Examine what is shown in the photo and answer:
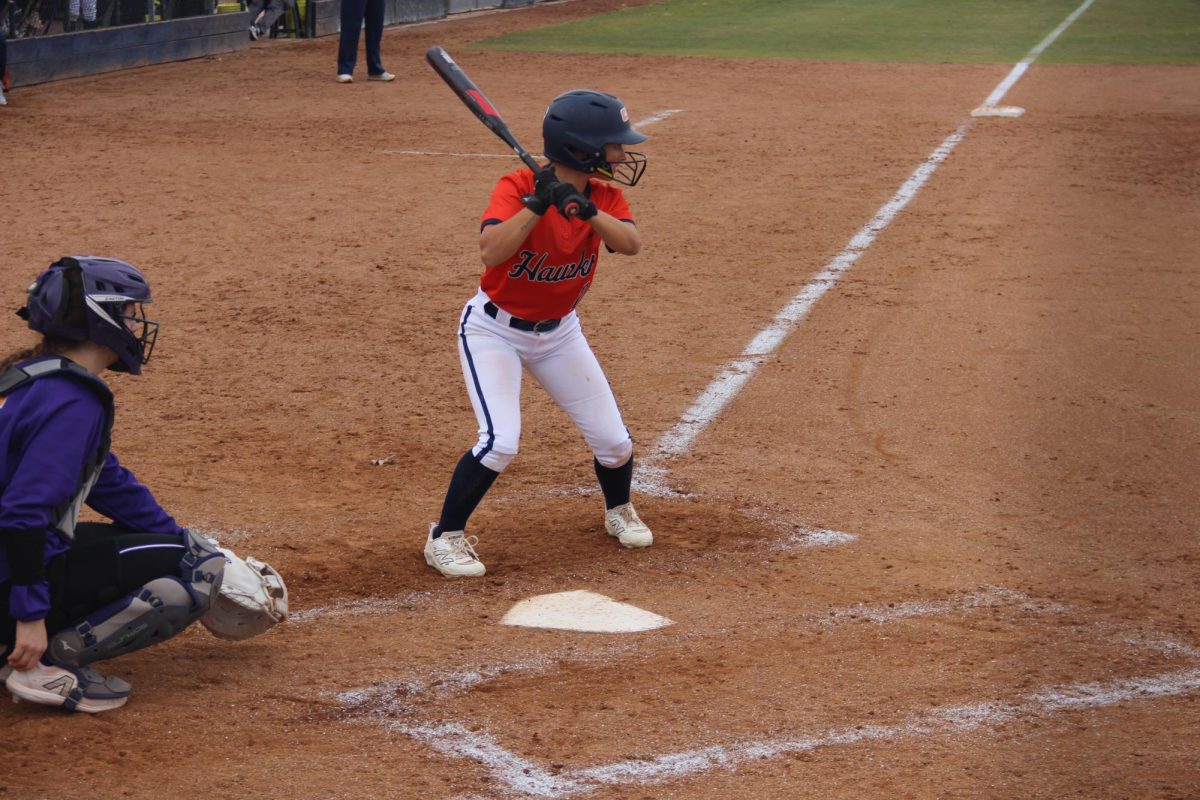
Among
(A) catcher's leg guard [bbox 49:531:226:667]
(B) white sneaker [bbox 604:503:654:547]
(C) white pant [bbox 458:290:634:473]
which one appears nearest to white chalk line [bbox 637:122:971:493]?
(B) white sneaker [bbox 604:503:654:547]

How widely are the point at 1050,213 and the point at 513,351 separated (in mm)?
7093

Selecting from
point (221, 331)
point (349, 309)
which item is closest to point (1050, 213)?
point (349, 309)

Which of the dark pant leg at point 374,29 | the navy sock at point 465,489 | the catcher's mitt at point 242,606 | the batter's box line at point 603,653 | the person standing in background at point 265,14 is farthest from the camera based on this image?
the person standing in background at point 265,14

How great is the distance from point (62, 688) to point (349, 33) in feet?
49.9

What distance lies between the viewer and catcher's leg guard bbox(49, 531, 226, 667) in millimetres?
3832

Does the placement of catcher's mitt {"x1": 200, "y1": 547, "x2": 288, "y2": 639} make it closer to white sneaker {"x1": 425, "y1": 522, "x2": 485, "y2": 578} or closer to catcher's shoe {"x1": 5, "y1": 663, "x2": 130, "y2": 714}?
catcher's shoe {"x1": 5, "y1": 663, "x2": 130, "y2": 714}

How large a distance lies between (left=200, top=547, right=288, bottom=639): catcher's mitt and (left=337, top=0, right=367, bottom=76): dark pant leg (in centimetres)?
1441

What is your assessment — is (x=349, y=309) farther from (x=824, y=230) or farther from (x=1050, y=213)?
(x=1050, y=213)

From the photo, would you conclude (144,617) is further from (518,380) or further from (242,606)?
(518,380)

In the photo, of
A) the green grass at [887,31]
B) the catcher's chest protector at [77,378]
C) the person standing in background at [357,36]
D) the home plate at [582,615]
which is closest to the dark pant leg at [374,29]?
the person standing in background at [357,36]

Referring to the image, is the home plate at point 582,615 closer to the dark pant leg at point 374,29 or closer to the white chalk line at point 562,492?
the white chalk line at point 562,492

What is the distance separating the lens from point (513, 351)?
498cm

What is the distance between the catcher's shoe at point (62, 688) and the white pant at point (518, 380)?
4.94 ft

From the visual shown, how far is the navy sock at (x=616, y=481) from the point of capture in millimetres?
5172
